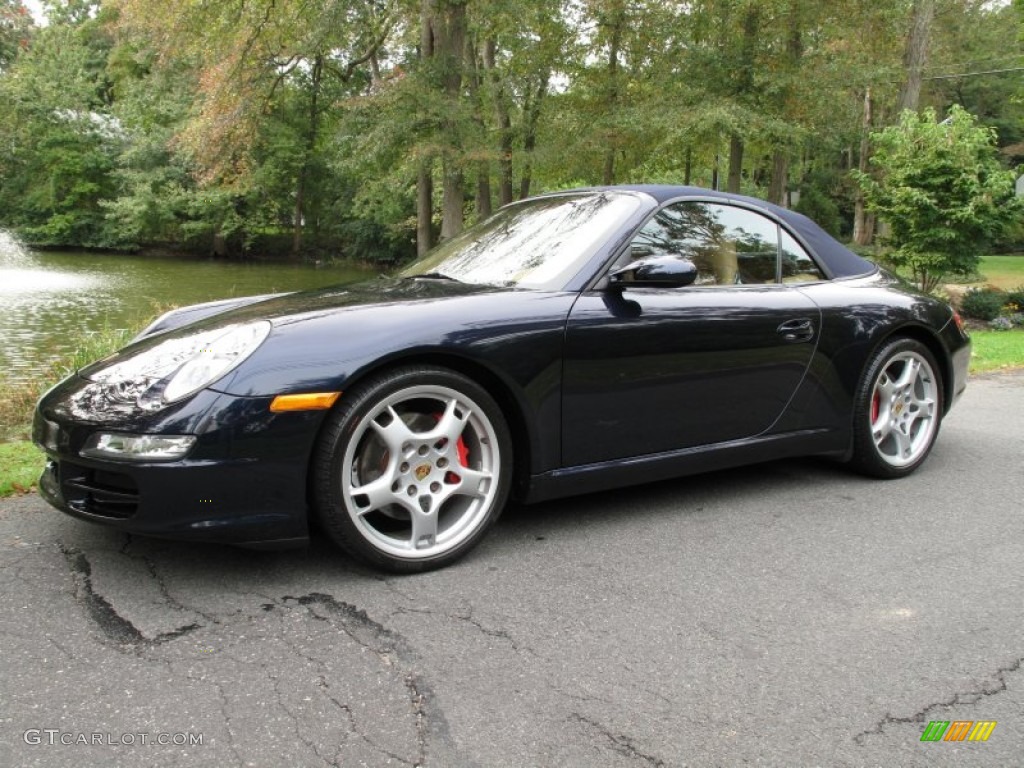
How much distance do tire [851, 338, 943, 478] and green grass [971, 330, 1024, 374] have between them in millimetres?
4155

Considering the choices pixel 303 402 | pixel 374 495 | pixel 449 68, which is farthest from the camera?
pixel 449 68

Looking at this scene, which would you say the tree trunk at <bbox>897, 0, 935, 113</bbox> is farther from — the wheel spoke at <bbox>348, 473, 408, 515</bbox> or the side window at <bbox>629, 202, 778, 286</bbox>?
the wheel spoke at <bbox>348, 473, 408, 515</bbox>

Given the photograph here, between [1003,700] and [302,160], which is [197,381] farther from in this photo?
[302,160]

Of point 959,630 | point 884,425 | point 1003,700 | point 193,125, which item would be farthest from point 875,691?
point 193,125

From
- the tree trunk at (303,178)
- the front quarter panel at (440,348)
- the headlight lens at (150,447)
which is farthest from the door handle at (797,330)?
the tree trunk at (303,178)

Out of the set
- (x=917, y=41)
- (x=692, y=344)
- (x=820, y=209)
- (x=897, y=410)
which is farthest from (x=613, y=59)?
(x=820, y=209)

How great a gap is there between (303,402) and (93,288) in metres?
22.9

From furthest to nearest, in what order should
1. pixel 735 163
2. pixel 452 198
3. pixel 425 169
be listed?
1. pixel 735 163
2. pixel 452 198
3. pixel 425 169

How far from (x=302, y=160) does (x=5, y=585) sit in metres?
39.8

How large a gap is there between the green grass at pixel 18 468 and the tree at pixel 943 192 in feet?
39.8

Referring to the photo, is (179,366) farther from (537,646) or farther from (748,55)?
(748,55)

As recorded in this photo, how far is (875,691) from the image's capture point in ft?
6.92

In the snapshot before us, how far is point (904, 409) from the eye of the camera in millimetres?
4070

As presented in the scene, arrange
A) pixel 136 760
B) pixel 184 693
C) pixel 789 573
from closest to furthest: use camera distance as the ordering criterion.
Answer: pixel 136 760, pixel 184 693, pixel 789 573
